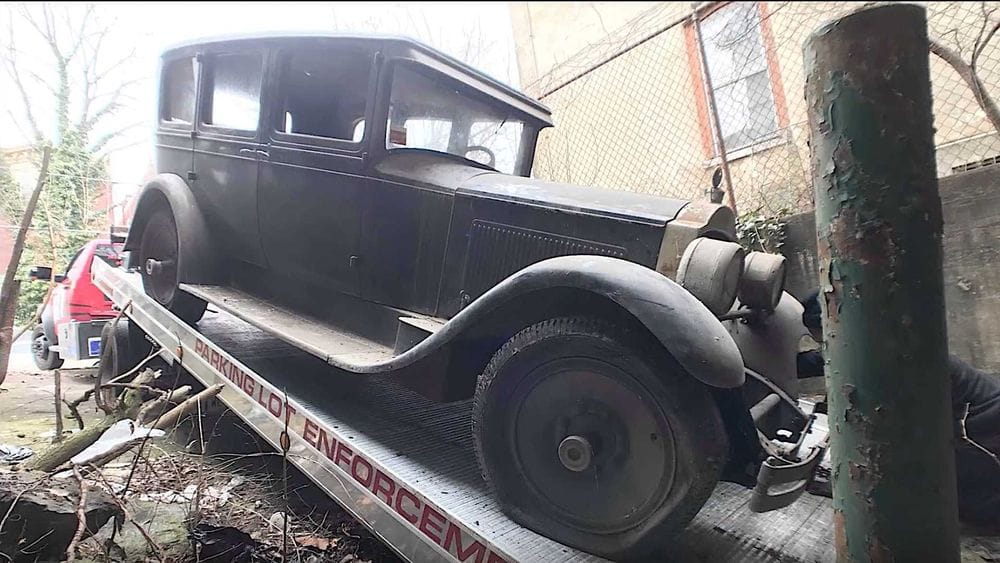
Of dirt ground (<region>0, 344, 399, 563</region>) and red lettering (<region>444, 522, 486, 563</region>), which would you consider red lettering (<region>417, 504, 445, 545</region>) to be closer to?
red lettering (<region>444, 522, 486, 563</region>)

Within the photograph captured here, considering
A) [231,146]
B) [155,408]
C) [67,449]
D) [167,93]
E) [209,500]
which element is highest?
[167,93]

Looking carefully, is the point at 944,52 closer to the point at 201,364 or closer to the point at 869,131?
the point at 869,131

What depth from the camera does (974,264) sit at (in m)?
2.32

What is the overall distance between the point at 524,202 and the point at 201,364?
5.89 feet

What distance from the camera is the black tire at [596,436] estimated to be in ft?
5.20

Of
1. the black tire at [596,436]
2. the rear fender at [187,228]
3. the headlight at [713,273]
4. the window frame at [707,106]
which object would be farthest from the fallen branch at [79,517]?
the window frame at [707,106]

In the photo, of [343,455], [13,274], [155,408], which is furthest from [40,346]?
[343,455]

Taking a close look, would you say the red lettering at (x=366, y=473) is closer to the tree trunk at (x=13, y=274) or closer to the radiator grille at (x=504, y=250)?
the radiator grille at (x=504, y=250)

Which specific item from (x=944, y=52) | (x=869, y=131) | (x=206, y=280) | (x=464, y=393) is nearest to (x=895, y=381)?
(x=869, y=131)

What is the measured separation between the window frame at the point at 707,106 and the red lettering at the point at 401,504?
1.82 metres

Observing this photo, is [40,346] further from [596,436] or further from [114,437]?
[596,436]

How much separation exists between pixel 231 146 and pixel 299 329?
1175mm

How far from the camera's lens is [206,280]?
10.4ft

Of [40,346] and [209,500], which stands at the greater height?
[40,346]
